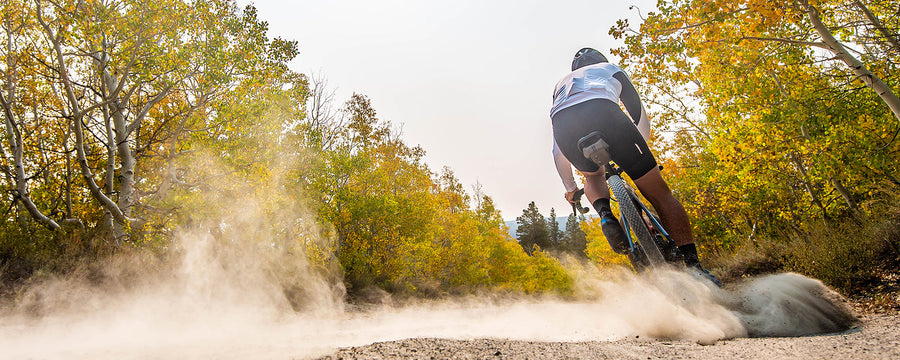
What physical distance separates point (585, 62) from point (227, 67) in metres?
9.76

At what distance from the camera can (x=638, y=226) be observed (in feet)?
9.78

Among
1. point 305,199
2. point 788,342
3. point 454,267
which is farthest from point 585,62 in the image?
point 454,267

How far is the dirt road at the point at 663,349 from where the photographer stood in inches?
72.9

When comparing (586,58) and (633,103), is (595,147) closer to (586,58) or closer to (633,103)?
(633,103)

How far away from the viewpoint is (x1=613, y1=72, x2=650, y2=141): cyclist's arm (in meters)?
3.33

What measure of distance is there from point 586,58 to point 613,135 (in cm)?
112

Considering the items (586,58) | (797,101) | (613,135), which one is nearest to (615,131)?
(613,135)

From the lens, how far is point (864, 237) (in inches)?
167

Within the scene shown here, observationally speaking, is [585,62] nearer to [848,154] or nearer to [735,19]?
[735,19]

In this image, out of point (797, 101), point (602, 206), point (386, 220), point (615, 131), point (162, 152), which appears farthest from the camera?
point (386, 220)

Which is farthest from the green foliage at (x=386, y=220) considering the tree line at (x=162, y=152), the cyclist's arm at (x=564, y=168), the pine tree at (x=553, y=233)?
the pine tree at (x=553, y=233)

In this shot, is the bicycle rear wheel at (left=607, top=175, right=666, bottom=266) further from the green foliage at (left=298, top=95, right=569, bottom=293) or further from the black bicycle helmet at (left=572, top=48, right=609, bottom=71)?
the green foliage at (left=298, top=95, right=569, bottom=293)

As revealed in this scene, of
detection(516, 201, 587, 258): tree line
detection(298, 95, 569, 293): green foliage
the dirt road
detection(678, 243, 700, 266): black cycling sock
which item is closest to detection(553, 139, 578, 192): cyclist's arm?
detection(678, 243, 700, 266): black cycling sock

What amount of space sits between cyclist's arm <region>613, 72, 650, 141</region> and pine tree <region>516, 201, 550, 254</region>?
67.6 m
